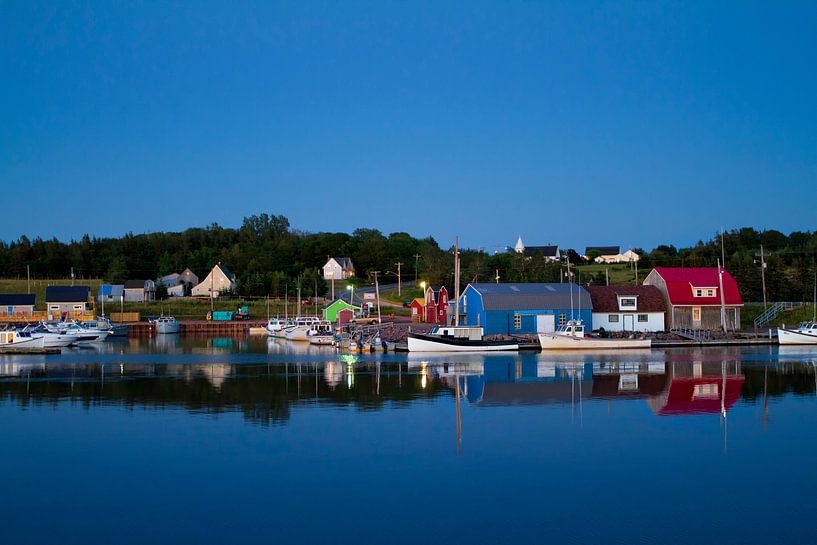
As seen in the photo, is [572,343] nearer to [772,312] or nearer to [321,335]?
[321,335]

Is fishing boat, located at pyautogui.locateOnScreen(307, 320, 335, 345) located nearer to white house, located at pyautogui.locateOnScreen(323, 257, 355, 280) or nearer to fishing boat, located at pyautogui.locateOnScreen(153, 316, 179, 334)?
fishing boat, located at pyautogui.locateOnScreen(153, 316, 179, 334)

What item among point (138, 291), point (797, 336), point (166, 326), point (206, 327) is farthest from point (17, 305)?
point (797, 336)

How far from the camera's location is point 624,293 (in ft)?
193

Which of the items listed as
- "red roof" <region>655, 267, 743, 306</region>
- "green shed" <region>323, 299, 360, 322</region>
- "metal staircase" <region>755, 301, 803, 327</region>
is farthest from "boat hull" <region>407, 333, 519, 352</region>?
"green shed" <region>323, 299, 360, 322</region>

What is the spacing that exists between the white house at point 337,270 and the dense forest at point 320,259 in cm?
229

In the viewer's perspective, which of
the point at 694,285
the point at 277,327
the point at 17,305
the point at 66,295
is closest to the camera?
the point at 694,285

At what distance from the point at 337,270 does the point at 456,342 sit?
76218mm

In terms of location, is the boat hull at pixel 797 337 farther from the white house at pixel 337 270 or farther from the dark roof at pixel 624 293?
the white house at pixel 337 270

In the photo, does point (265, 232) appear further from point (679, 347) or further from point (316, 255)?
point (679, 347)

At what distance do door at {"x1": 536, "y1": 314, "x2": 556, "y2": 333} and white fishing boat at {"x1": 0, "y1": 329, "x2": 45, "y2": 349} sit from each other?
33.7 m

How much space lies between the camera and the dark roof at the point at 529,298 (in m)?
56.1

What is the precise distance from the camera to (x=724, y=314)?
57.5 meters

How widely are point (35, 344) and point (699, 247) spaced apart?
77.2m

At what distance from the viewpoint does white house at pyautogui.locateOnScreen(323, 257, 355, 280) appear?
400 feet
